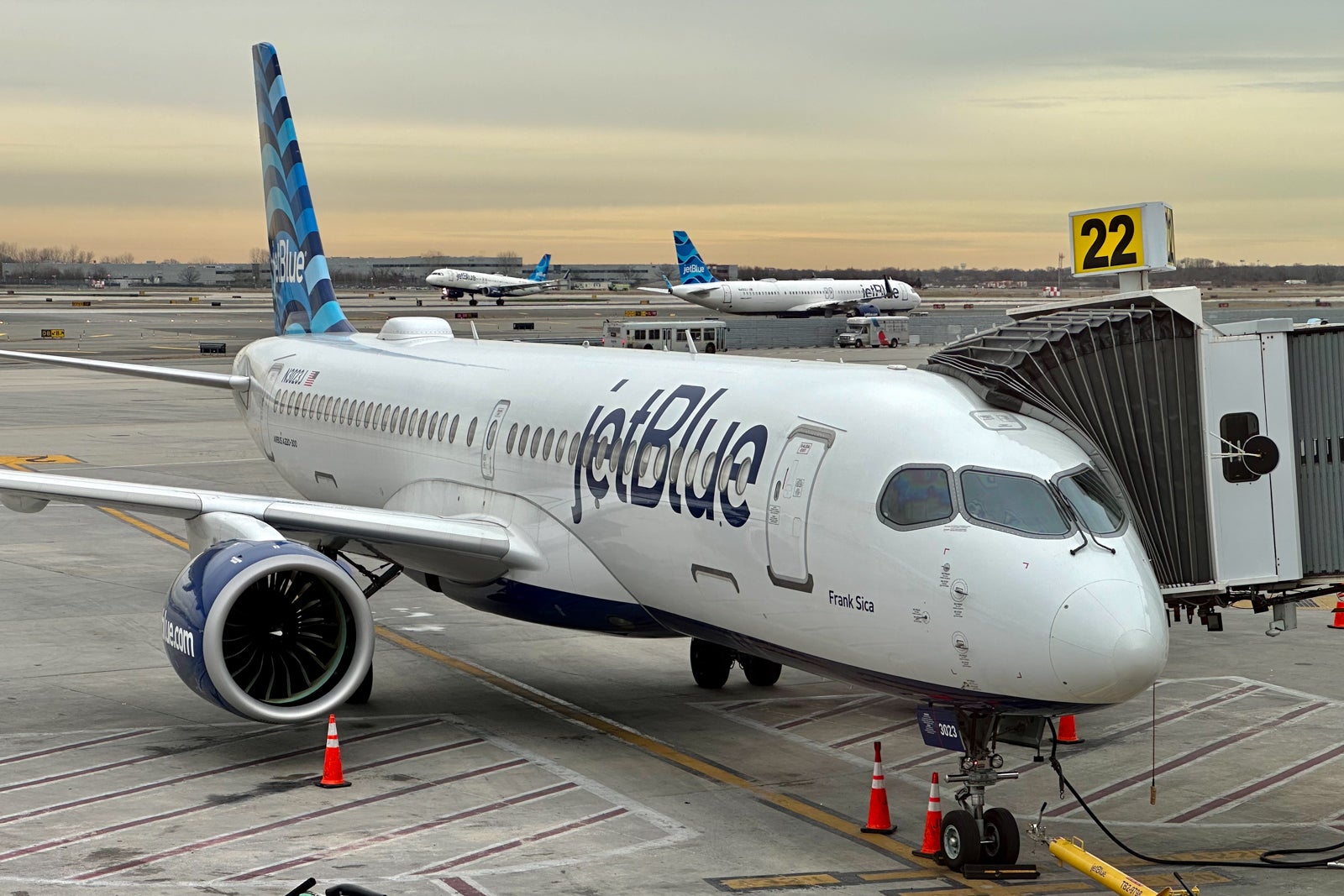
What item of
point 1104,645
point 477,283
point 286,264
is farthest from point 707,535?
point 477,283

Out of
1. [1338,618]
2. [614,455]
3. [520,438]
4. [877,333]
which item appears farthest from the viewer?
[877,333]

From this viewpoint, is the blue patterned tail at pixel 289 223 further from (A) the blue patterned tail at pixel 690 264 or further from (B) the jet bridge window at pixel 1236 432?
(A) the blue patterned tail at pixel 690 264

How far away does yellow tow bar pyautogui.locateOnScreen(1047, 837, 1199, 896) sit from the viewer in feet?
37.8

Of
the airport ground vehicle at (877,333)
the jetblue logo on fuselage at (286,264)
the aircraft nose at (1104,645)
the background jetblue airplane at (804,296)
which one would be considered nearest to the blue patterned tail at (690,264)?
the background jetblue airplane at (804,296)

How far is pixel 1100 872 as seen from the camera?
11758 millimetres

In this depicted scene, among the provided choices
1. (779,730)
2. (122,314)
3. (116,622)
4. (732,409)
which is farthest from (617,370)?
(122,314)

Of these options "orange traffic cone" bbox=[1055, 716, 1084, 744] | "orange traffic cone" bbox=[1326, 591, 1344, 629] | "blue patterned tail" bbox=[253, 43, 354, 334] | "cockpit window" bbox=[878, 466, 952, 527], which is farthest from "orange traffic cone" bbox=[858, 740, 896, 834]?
"blue patterned tail" bbox=[253, 43, 354, 334]

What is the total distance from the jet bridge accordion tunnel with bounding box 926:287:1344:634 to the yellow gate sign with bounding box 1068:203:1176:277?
816 mm

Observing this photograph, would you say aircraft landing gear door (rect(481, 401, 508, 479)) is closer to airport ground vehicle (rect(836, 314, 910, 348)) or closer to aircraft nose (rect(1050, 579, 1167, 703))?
aircraft nose (rect(1050, 579, 1167, 703))

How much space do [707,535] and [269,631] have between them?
16.2 feet

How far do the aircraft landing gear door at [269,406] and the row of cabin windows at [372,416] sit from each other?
8.4 inches

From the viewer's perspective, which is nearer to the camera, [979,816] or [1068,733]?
[979,816]

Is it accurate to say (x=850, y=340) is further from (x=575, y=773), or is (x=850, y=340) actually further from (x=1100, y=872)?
(x=1100, y=872)

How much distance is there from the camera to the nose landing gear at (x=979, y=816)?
12727 millimetres
